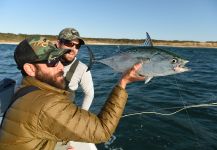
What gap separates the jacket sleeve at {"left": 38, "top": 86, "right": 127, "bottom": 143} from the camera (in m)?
2.67

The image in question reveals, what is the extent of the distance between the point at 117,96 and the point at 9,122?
1091 millimetres

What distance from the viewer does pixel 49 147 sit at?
9.86 feet

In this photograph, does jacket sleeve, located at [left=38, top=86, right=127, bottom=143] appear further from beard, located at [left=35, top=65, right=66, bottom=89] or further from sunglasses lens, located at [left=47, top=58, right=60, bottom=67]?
sunglasses lens, located at [left=47, top=58, right=60, bottom=67]

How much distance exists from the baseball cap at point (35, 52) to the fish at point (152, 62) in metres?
0.89

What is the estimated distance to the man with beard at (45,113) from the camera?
8.80ft

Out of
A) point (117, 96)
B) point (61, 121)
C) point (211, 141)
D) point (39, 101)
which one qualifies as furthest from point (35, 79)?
point (211, 141)

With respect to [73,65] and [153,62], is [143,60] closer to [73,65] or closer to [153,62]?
[153,62]

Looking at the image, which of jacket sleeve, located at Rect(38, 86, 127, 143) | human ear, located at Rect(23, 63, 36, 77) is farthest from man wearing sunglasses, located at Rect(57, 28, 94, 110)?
jacket sleeve, located at Rect(38, 86, 127, 143)

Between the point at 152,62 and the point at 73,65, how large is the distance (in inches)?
102

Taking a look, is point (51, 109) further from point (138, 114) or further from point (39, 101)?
point (138, 114)

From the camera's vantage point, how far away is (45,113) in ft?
8.70

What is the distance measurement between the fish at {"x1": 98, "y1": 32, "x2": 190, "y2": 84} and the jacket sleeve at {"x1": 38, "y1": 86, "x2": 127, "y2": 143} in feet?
2.34

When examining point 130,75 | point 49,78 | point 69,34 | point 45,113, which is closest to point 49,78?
point 49,78

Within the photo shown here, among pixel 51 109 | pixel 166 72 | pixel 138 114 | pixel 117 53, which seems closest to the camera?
pixel 51 109
